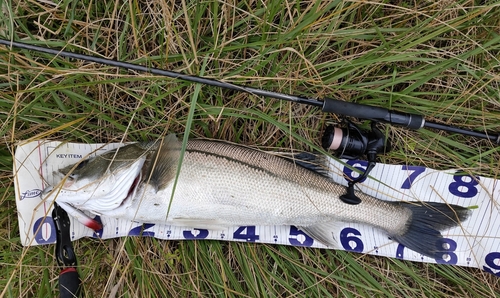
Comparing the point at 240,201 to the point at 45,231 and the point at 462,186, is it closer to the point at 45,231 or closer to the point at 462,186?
the point at 45,231

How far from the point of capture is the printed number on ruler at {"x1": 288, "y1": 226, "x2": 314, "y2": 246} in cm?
184

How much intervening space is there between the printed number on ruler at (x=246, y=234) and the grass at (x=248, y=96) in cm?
5

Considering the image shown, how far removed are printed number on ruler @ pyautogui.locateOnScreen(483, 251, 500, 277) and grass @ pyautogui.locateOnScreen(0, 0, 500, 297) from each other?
0.05 metres

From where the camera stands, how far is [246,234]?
1843 millimetres

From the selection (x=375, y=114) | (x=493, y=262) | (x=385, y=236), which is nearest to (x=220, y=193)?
(x=375, y=114)

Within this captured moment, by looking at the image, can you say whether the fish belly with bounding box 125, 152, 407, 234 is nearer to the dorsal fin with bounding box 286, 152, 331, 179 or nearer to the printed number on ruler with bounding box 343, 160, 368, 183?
the dorsal fin with bounding box 286, 152, 331, 179

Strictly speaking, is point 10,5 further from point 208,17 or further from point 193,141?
point 193,141

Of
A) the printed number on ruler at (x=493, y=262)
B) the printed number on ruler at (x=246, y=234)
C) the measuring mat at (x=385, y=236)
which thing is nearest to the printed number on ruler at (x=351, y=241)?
the measuring mat at (x=385, y=236)

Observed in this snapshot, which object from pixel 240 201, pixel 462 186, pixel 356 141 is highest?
pixel 356 141

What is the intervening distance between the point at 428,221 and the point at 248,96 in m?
1.13

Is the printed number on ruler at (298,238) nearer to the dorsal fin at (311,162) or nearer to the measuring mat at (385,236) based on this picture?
the measuring mat at (385,236)

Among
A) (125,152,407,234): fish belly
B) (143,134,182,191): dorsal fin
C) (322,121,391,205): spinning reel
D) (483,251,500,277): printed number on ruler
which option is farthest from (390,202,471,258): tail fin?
(143,134,182,191): dorsal fin

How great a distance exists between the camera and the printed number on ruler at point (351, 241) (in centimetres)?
184

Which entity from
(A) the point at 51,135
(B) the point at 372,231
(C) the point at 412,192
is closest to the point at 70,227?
(A) the point at 51,135
